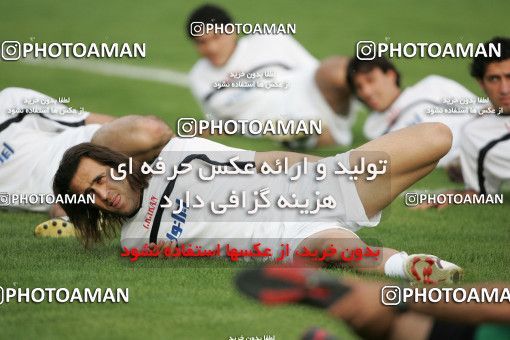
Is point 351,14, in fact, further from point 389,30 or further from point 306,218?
point 306,218

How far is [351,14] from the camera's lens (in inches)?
659

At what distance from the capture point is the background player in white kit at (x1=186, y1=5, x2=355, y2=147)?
10.8m

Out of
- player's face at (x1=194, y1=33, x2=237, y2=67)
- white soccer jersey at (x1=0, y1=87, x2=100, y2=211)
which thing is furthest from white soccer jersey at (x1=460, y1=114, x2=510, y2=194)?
player's face at (x1=194, y1=33, x2=237, y2=67)

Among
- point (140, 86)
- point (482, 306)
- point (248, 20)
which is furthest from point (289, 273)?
point (248, 20)

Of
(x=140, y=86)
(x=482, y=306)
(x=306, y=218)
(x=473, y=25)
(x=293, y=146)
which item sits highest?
(x=473, y=25)

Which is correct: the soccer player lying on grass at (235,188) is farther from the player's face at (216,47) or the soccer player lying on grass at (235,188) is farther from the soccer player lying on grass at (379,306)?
the player's face at (216,47)

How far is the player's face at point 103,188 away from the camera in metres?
5.90

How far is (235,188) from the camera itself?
19.7 feet

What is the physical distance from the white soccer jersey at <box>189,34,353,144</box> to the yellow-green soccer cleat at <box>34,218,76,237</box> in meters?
4.25

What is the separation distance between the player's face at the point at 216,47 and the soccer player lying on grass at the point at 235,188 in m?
5.50

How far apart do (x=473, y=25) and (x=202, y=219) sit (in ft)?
31.6

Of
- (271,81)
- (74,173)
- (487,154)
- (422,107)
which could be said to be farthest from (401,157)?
(271,81)

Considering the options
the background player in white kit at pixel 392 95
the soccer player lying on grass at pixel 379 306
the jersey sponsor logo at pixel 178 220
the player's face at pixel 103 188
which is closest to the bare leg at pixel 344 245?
the jersey sponsor logo at pixel 178 220

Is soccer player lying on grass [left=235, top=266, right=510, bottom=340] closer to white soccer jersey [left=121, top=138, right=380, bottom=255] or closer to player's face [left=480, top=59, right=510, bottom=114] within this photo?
white soccer jersey [left=121, top=138, right=380, bottom=255]
